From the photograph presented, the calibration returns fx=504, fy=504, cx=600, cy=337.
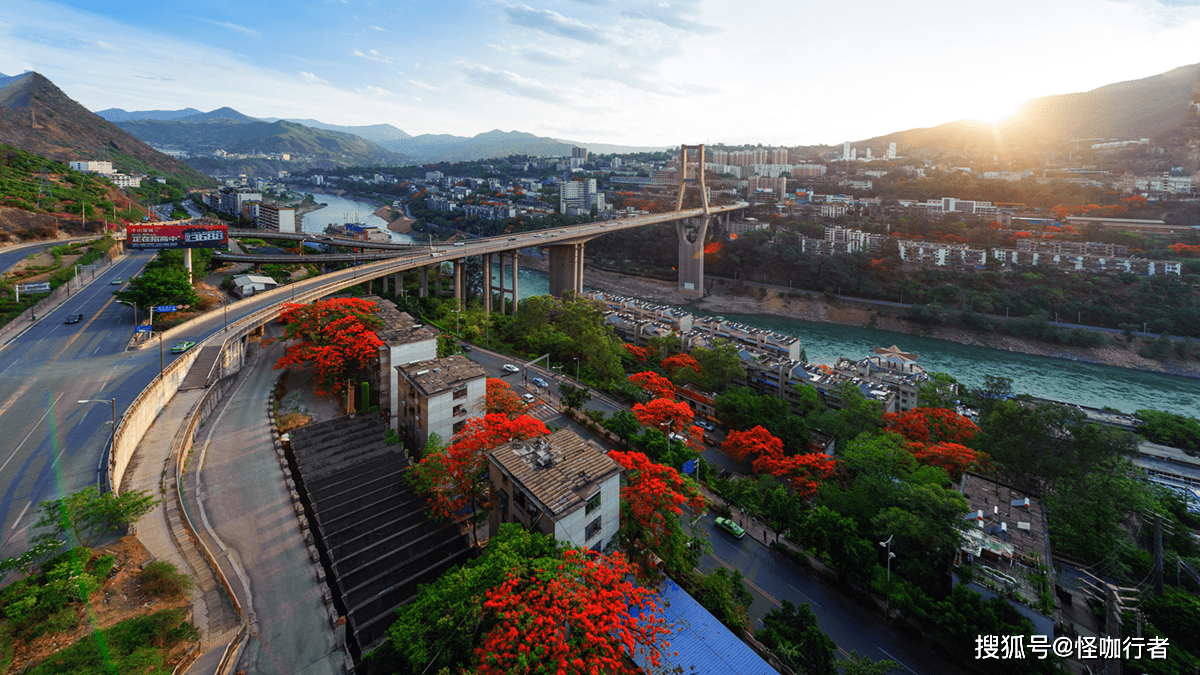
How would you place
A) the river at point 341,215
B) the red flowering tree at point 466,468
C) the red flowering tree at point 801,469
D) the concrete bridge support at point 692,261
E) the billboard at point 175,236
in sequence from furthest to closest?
1. the river at point 341,215
2. the concrete bridge support at point 692,261
3. the billboard at point 175,236
4. the red flowering tree at point 801,469
5. the red flowering tree at point 466,468

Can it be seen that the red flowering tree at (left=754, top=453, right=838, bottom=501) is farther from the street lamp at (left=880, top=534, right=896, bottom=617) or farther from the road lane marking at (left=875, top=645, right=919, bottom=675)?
the road lane marking at (left=875, top=645, right=919, bottom=675)

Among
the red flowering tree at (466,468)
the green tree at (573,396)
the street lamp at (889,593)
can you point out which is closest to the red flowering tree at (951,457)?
the street lamp at (889,593)

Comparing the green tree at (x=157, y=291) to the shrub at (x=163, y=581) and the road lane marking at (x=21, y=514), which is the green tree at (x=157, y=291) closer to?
the road lane marking at (x=21, y=514)

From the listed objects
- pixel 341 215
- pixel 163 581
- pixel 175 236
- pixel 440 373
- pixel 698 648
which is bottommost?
pixel 698 648

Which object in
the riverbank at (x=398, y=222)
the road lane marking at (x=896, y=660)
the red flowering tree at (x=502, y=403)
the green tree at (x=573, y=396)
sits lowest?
the road lane marking at (x=896, y=660)

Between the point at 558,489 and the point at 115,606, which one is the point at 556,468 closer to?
the point at 558,489

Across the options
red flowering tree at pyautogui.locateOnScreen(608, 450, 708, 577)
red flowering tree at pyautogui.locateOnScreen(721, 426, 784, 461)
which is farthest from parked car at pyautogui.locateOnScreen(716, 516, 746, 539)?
red flowering tree at pyautogui.locateOnScreen(721, 426, 784, 461)

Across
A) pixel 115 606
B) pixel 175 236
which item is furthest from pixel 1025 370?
pixel 175 236
